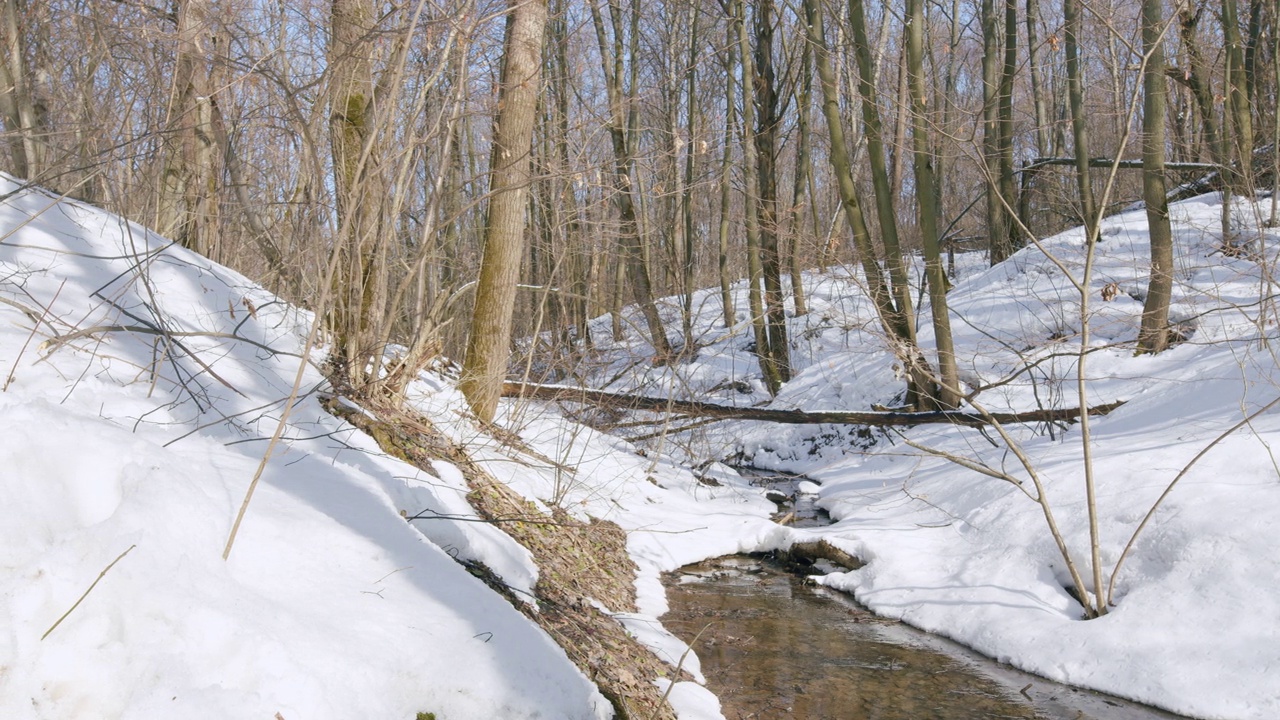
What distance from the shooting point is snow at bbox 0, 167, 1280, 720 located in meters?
A: 2.27

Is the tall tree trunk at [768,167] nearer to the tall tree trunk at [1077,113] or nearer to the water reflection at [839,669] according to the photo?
the tall tree trunk at [1077,113]

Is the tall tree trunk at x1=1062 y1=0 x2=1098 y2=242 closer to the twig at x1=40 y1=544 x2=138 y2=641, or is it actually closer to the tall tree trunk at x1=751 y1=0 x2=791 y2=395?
the tall tree trunk at x1=751 y1=0 x2=791 y2=395

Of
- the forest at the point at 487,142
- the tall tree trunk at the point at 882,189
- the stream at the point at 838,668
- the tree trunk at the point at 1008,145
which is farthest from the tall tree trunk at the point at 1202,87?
the stream at the point at 838,668

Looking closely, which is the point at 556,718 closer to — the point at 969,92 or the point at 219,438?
the point at 219,438

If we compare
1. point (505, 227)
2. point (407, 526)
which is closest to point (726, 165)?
point (505, 227)

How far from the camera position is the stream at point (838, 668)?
442 centimetres

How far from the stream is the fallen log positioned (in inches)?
96.0

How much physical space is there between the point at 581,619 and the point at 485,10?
12.9ft

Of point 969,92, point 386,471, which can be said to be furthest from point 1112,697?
point 969,92

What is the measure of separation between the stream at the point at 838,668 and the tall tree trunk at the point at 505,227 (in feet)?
7.70

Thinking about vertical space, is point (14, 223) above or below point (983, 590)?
above

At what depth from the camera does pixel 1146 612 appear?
4.81 m

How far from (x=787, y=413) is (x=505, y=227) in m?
3.74

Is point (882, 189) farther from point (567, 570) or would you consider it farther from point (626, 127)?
point (626, 127)
